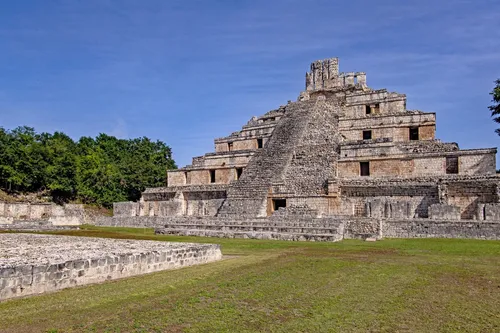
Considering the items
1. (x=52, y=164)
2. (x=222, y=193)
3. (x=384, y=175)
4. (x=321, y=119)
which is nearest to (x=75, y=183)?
(x=52, y=164)

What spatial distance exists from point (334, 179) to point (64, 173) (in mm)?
26844

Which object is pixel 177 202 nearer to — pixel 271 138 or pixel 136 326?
pixel 271 138

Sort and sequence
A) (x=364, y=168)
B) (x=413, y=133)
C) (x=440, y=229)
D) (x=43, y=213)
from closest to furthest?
(x=440, y=229) → (x=364, y=168) → (x=413, y=133) → (x=43, y=213)

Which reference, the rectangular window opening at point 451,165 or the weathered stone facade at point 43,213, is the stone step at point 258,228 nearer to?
the rectangular window opening at point 451,165

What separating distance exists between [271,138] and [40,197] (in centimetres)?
2284

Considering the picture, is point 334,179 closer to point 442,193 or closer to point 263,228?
point 442,193

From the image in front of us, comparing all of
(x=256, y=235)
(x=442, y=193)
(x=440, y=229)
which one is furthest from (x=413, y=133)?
(x=256, y=235)

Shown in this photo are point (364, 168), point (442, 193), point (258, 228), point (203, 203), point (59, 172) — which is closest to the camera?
point (258, 228)

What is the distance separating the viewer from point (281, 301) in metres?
6.53

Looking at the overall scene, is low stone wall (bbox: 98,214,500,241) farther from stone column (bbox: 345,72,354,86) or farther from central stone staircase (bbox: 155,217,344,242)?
stone column (bbox: 345,72,354,86)

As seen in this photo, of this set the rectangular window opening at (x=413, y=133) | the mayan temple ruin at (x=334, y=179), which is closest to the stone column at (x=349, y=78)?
the mayan temple ruin at (x=334, y=179)

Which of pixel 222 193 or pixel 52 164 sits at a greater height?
pixel 52 164

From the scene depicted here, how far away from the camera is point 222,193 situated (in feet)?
97.6

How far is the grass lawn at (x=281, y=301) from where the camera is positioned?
5.32 meters
